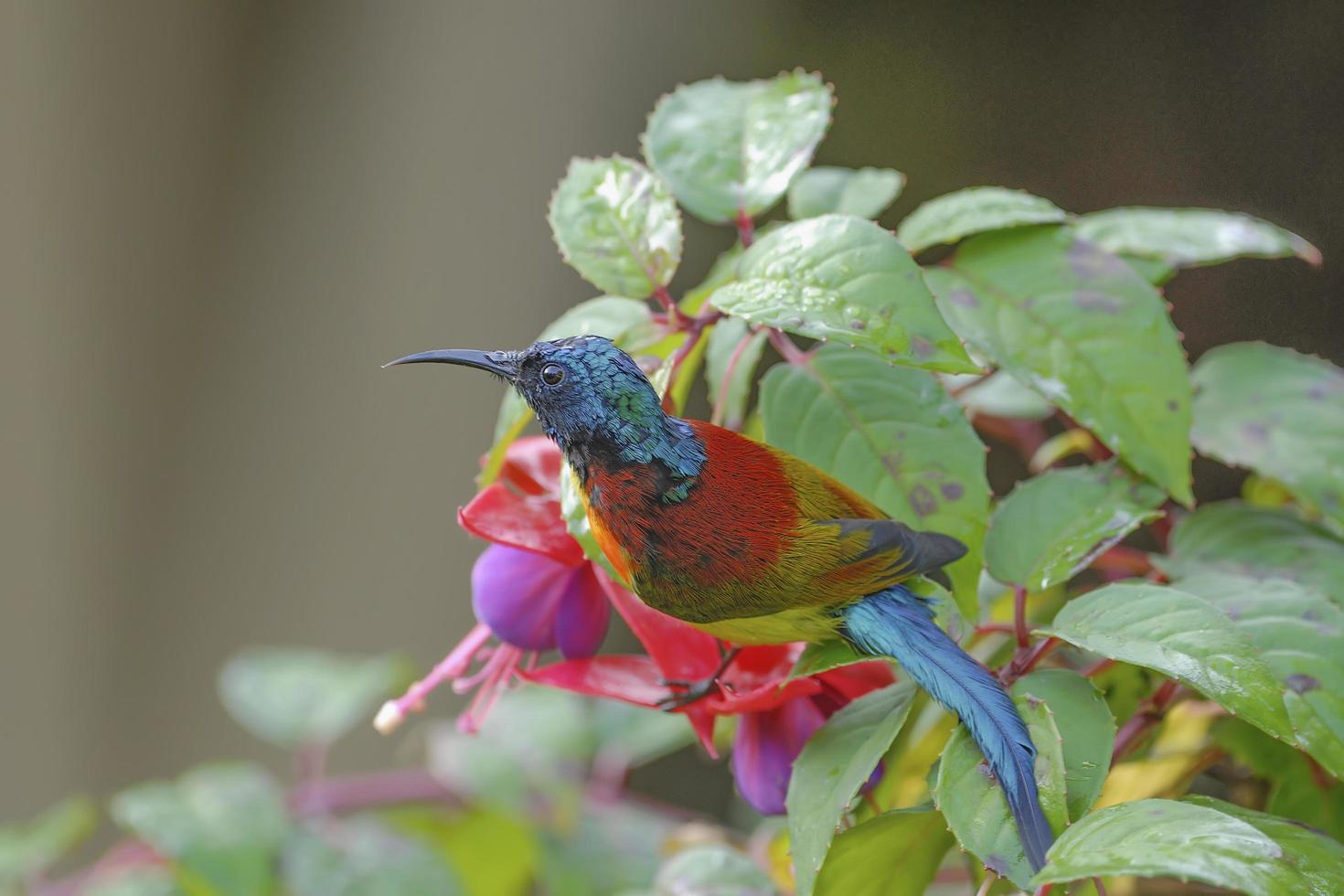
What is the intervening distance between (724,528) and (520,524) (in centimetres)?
10

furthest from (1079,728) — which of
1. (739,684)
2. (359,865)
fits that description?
(359,865)

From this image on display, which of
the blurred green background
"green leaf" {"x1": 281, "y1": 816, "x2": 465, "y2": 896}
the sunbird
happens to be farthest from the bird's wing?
the blurred green background

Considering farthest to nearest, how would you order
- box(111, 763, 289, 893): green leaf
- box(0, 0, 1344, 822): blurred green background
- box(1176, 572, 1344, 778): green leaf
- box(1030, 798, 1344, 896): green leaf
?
box(0, 0, 1344, 822): blurred green background
box(111, 763, 289, 893): green leaf
box(1176, 572, 1344, 778): green leaf
box(1030, 798, 1344, 896): green leaf

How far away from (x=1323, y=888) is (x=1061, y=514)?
16 cm

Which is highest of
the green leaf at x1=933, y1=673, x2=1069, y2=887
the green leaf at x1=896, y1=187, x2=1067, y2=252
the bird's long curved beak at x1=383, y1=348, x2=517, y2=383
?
the green leaf at x1=896, y1=187, x2=1067, y2=252

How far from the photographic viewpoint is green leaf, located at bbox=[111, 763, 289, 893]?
0.67 m

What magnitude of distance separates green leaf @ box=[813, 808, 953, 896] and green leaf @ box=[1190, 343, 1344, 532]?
0.80 feet

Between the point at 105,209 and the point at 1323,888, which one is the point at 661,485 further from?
the point at 105,209

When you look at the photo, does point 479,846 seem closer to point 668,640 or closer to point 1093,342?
point 668,640

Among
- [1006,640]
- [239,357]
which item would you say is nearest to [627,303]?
[1006,640]

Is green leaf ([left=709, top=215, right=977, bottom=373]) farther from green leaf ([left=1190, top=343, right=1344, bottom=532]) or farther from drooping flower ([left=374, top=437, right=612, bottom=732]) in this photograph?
green leaf ([left=1190, top=343, right=1344, bottom=532])

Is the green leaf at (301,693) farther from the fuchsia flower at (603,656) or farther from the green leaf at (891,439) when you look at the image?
the green leaf at (891,439)

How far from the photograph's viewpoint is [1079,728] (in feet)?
1.24

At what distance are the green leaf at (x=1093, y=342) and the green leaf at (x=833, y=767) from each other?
14 centimetres
